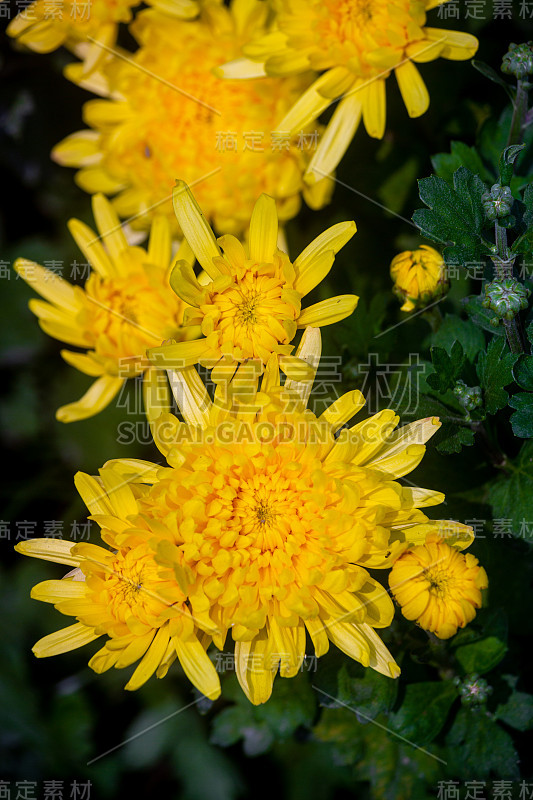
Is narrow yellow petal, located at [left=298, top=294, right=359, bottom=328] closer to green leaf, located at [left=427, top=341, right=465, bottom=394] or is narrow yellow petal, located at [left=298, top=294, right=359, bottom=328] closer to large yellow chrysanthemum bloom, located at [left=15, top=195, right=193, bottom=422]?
green leaf, located at [left=427, top=341, right=465, bottom=394]

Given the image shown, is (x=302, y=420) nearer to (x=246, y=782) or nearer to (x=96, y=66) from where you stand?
(x=96, y=66)

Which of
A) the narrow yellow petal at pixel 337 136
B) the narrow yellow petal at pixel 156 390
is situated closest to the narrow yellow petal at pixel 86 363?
the narrow yellow petal at pixel 156 390

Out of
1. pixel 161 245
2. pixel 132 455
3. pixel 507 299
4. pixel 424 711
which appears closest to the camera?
pixel 507 299

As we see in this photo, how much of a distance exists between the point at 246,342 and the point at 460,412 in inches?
19.0

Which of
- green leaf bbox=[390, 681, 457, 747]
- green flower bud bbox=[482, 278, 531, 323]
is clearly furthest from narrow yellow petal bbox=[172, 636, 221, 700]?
green flower bud bbox=[482, 278, 531, 323]

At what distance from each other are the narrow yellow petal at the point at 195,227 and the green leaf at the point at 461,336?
53 centimetres

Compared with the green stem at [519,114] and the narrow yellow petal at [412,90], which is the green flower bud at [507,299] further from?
the narrow yellow petal at [412,90]

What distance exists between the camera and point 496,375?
4.61 ft

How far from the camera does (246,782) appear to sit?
2396 mm

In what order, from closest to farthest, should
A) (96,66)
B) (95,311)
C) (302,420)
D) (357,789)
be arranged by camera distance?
(302,420) < (95,311) < (96,66) < (357,789)

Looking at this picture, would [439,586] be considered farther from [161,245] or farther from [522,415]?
[161,245]

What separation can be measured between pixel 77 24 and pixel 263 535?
1.51 m

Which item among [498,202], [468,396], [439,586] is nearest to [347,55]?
[498,202]

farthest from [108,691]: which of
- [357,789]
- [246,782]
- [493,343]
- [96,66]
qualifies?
[96,66]
